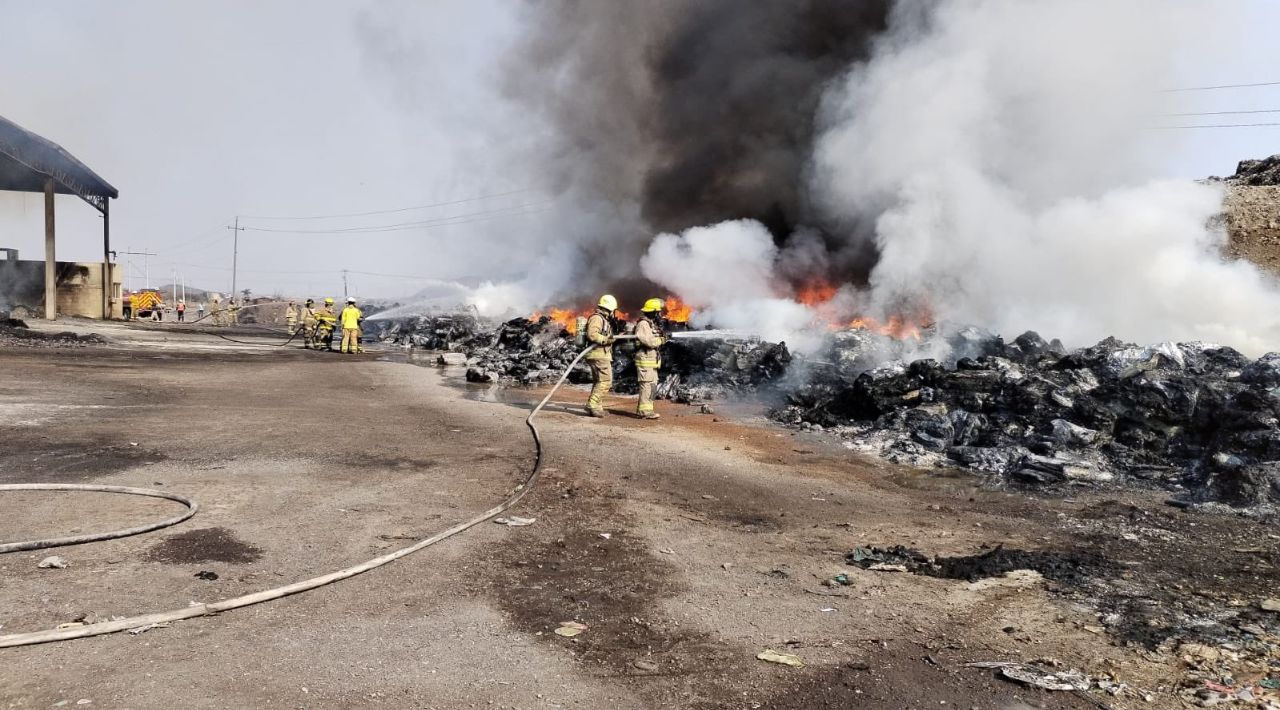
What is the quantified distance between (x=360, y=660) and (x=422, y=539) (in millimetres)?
1683

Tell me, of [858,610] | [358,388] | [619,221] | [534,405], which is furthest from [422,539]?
[619,221]

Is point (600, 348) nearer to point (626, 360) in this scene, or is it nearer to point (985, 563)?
point (626, 360)

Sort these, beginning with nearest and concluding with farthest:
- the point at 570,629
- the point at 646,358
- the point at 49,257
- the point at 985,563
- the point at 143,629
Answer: the point at 143,629, the point at 570,629, the point at 985,563, the point at 646,358, the point at 49,257

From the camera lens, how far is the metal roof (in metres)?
23.6

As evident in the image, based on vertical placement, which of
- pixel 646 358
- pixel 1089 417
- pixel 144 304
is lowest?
pixel 1089 417

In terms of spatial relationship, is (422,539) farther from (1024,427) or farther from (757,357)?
(757,357)

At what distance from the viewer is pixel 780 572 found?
459cm

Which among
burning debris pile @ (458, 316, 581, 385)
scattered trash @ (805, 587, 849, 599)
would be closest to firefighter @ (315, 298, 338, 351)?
burning debris pile @ (458, 316, 581, 385)

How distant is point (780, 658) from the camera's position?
3.38 m

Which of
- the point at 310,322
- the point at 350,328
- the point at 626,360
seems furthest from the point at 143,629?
the point at 310,322

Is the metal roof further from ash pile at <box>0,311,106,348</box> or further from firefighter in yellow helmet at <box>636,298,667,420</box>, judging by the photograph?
firefighter in yellow helmet at <box>636,298,667,420</box>

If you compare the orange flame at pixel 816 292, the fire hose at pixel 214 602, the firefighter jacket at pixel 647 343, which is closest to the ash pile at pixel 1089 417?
the firefighter jacket at pixel 647 343

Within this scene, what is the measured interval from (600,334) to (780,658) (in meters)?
7.43

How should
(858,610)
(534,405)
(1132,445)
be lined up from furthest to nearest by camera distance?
(534,405) → (1132,445) → (858,610)
